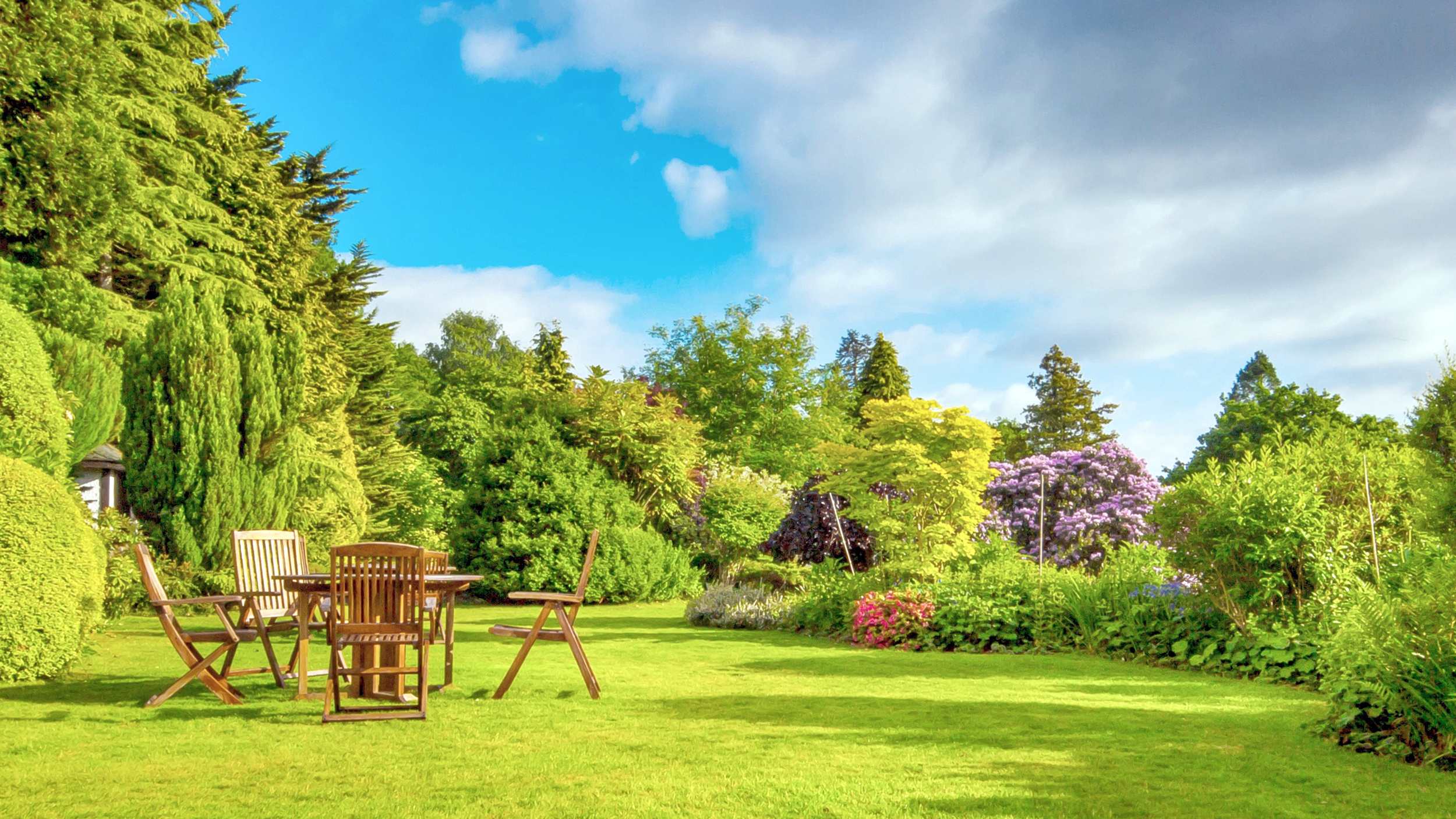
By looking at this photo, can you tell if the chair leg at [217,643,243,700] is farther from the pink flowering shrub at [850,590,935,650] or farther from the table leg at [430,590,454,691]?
the pink flowering shrub at [850,590,935,650]

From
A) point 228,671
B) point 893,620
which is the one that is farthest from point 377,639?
point 893,620

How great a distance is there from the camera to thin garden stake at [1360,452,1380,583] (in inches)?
312

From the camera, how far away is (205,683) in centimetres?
600

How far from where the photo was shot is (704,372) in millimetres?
34281

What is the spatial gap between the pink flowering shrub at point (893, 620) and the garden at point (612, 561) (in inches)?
1.6

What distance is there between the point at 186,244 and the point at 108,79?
4579 mm

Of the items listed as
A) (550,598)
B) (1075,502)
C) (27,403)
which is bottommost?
(550,598)

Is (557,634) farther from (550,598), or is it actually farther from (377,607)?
(377,607)

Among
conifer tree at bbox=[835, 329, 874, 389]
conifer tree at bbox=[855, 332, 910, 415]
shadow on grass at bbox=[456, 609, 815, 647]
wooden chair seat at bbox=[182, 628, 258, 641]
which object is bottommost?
shadow on grass at bbox=[456, 609, 815, 647]

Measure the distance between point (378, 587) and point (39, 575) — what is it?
10.3 ft

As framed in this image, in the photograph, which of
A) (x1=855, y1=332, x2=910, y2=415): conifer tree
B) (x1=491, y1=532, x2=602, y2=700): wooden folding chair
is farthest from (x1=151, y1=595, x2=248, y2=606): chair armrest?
(x1=855, y1=332, x2=910, y2=415): conifer tree

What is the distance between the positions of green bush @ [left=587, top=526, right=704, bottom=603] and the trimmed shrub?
13.1 feet

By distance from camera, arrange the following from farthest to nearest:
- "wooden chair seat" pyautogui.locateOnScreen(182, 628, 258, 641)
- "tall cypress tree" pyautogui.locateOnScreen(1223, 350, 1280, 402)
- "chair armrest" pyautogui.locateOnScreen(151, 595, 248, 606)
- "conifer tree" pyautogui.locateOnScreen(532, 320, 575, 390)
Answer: "tall cypress tree" pyautogui.locateOnScreen(1223, 350, 1280, 402), "conifer tree" pyautogui.locateOnScreen(532, 320, 575, 390), "wooden chair seat" pyautogui.locateOnScreen(182, 628, 258, 641), "chair armrest" pyautogui.locateOnScreen(151, 595, 248, 606)

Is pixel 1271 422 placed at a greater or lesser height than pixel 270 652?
greater
